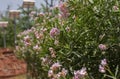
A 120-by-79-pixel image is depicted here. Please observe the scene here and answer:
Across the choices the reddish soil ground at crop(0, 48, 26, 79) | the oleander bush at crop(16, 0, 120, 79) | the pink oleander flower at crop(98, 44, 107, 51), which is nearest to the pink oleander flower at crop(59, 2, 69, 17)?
the oleander bush at crop(16, 0, 120, 79)

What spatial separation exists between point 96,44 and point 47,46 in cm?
77

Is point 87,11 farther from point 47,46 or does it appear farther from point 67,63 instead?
point 47,46

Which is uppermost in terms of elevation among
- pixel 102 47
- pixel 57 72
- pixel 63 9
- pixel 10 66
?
pixel 63 9

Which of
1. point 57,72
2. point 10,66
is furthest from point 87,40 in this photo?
point 10,66

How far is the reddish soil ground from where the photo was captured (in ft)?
39.7

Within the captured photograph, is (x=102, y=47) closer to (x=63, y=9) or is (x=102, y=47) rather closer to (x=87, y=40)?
(x=87, y=40)

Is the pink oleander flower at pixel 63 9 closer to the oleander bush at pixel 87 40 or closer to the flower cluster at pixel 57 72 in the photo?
the oleander bush at pixel 87 40

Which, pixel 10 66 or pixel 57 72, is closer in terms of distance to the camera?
pixel 57 72

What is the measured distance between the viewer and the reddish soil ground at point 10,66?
476 inches

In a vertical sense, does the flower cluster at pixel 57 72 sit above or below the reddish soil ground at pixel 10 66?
above

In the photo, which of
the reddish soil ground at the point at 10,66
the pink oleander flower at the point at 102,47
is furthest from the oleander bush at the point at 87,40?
the reddish soil ground at the point at 10,66

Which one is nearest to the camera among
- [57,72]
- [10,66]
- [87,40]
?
[57,72]

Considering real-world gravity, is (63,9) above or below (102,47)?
above

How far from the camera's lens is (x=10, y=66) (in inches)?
516
